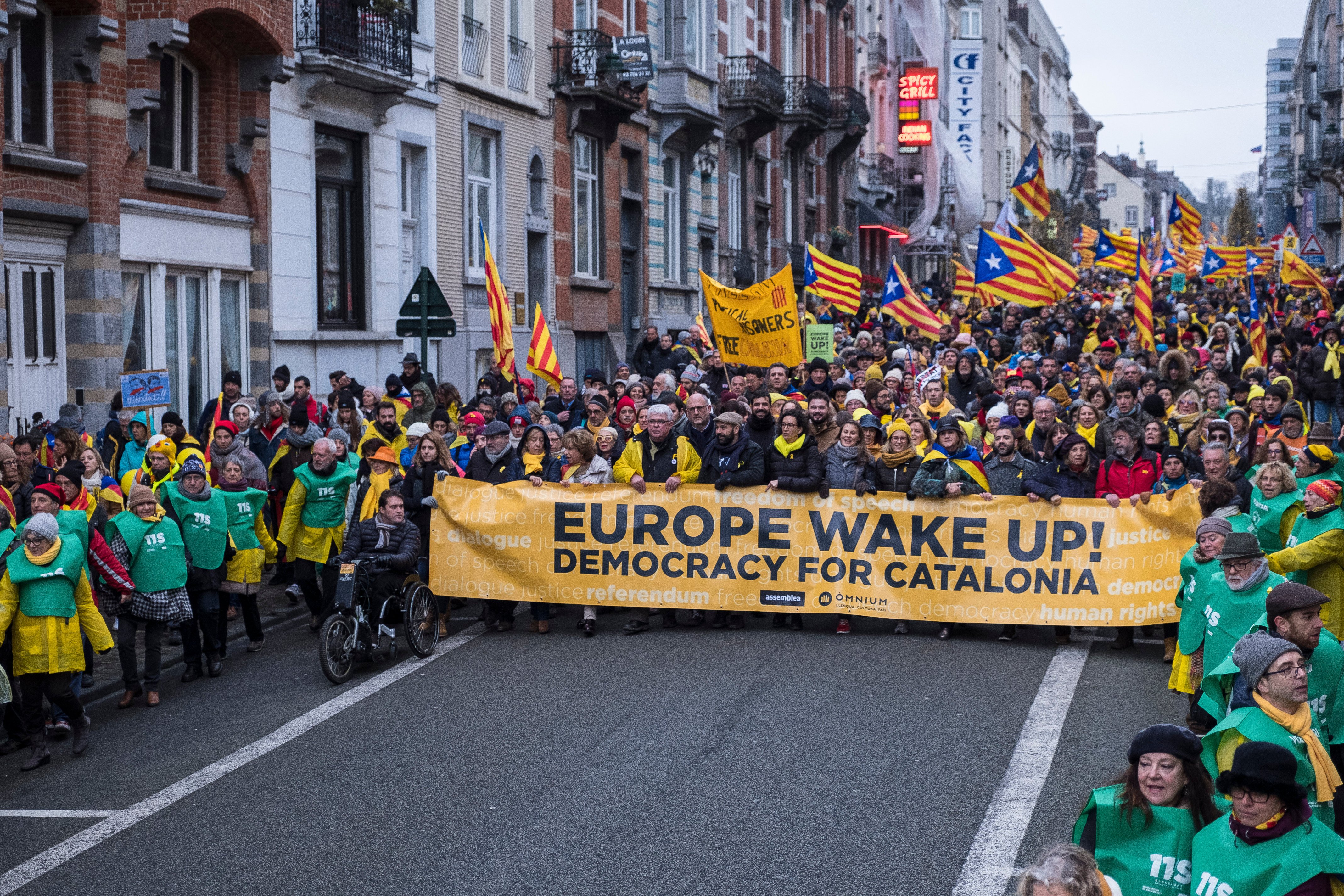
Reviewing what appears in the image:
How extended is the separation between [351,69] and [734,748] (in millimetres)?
14011

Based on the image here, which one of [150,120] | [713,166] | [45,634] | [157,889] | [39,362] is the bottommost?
[157,889]

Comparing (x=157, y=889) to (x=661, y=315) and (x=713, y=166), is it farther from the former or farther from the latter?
A: (x=713, y=166)

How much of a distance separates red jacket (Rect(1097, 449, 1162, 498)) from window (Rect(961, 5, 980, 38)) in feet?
228

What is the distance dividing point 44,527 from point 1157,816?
6.40m

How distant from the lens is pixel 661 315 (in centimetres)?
3322

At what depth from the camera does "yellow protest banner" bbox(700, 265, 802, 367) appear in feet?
57.9

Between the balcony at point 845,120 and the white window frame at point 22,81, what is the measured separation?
3048cm

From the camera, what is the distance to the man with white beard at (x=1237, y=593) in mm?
7293

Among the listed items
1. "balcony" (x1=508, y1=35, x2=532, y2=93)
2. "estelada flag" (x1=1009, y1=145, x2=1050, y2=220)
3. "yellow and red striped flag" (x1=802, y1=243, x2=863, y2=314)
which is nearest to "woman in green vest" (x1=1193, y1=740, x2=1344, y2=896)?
"yellow and red striped flag" (x1=802, y1=243, x2=863, y2=314)

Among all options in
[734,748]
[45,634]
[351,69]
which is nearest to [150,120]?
[351,69]

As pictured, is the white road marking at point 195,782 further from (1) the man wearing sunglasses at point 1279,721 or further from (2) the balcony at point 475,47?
(2) the balcony at point 475,47

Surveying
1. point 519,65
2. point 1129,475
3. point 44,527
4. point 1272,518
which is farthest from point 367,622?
point 519,65

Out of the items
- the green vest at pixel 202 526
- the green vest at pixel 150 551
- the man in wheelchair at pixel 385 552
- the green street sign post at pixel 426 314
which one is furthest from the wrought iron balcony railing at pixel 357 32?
the green vest at pixel 150 551

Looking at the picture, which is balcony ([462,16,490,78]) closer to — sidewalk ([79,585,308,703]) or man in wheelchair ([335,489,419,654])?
sidewalk ([79,585,308,703])
